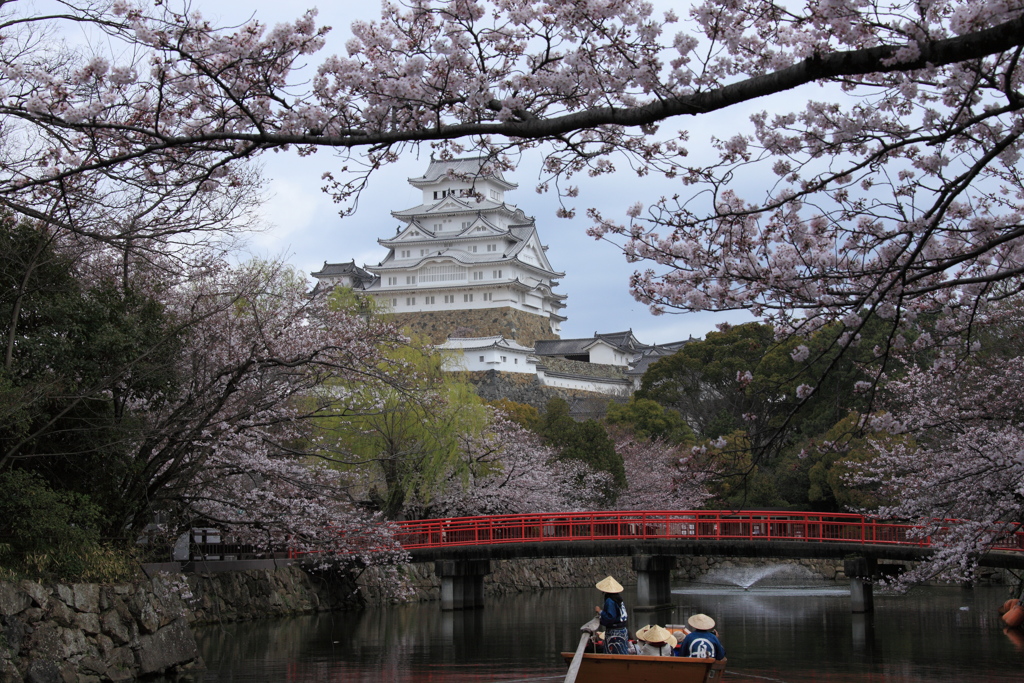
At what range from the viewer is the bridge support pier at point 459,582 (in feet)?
74.3

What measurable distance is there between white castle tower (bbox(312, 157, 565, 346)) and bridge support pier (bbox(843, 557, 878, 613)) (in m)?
31.8

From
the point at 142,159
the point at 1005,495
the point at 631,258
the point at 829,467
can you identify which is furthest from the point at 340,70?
the point at 829,467

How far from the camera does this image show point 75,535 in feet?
33.4

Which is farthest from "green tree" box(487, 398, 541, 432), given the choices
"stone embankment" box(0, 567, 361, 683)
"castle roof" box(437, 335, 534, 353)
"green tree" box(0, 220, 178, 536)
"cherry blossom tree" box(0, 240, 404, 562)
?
"green tree" box(0, 220, 178, 536)

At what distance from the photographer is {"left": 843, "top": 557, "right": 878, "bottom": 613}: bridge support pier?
20.5m

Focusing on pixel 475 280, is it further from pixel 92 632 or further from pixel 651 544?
pixel 92 632

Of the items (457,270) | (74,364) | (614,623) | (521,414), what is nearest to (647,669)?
(614,623)

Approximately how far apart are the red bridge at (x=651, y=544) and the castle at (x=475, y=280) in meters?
27.0

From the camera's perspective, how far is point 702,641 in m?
9.10

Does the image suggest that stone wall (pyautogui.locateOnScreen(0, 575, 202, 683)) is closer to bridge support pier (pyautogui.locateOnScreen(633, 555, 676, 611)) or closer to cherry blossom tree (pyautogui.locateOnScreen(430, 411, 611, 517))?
bridge support pier (pyautogui.locateOnScreen(633, 555, 676, 611))

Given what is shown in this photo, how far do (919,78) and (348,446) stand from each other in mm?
18297

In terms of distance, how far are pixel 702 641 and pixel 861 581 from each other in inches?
503

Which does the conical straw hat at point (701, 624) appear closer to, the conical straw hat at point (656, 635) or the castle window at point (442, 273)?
the conical straw hat at point (656, 635)

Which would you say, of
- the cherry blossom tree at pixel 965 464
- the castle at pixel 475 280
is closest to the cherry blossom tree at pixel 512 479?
the cherry blossom tree at pixel 965 464
